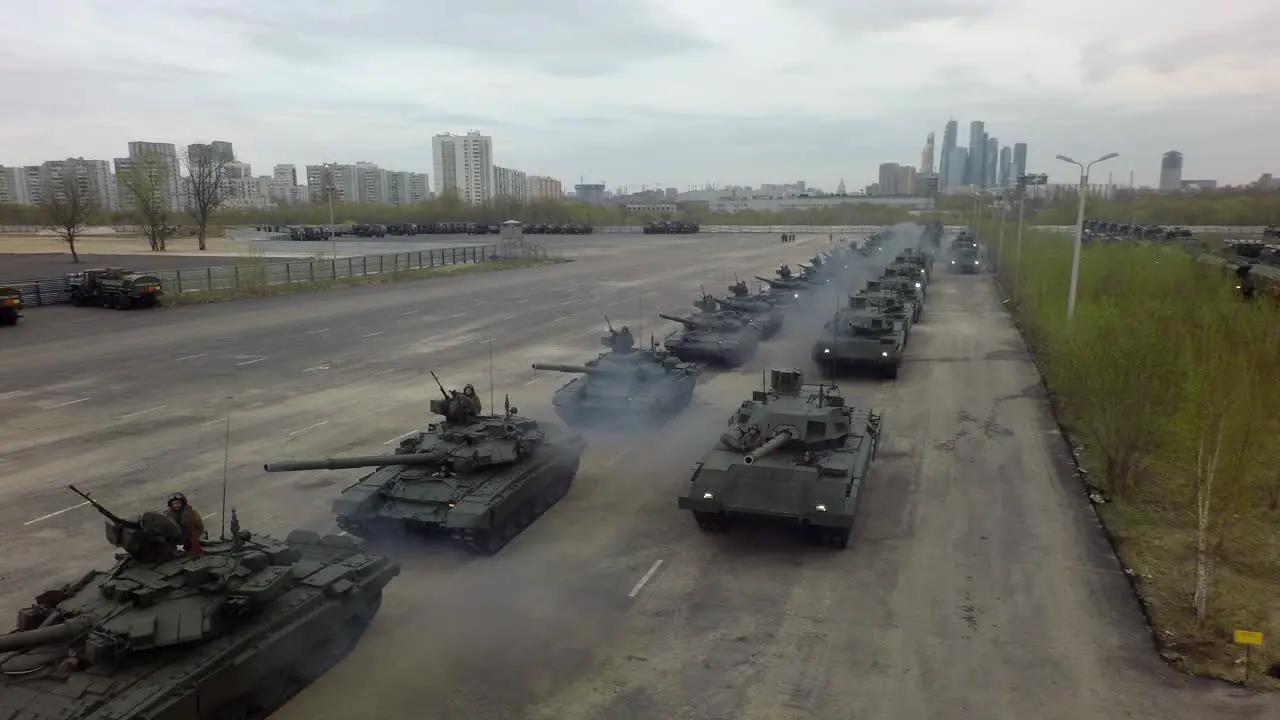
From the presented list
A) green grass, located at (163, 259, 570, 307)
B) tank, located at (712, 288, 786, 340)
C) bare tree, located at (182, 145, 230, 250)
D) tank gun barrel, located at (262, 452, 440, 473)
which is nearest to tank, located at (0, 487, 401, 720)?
tank gun barrel, located at (262, 452, 440, 473)

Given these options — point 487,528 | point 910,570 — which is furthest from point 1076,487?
point 487,528

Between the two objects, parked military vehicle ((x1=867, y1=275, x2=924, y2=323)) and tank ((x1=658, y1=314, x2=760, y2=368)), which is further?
parked military vehicle ((x1=867, y1=275, x2=924, y2=323))

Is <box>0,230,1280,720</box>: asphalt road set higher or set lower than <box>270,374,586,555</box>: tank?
lower

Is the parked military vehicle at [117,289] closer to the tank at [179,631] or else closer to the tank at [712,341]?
the tank at [712,341]

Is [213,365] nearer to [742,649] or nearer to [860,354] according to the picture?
[860,354]

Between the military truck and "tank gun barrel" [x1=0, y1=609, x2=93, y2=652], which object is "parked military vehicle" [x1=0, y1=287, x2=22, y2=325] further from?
"tank gun barrel" [x1=0, y1=609, x2=93, y2=652]

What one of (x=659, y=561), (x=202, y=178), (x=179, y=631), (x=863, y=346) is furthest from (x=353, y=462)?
(x=202, y=178)

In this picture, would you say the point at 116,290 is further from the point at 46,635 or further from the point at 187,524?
the point at 46,635
